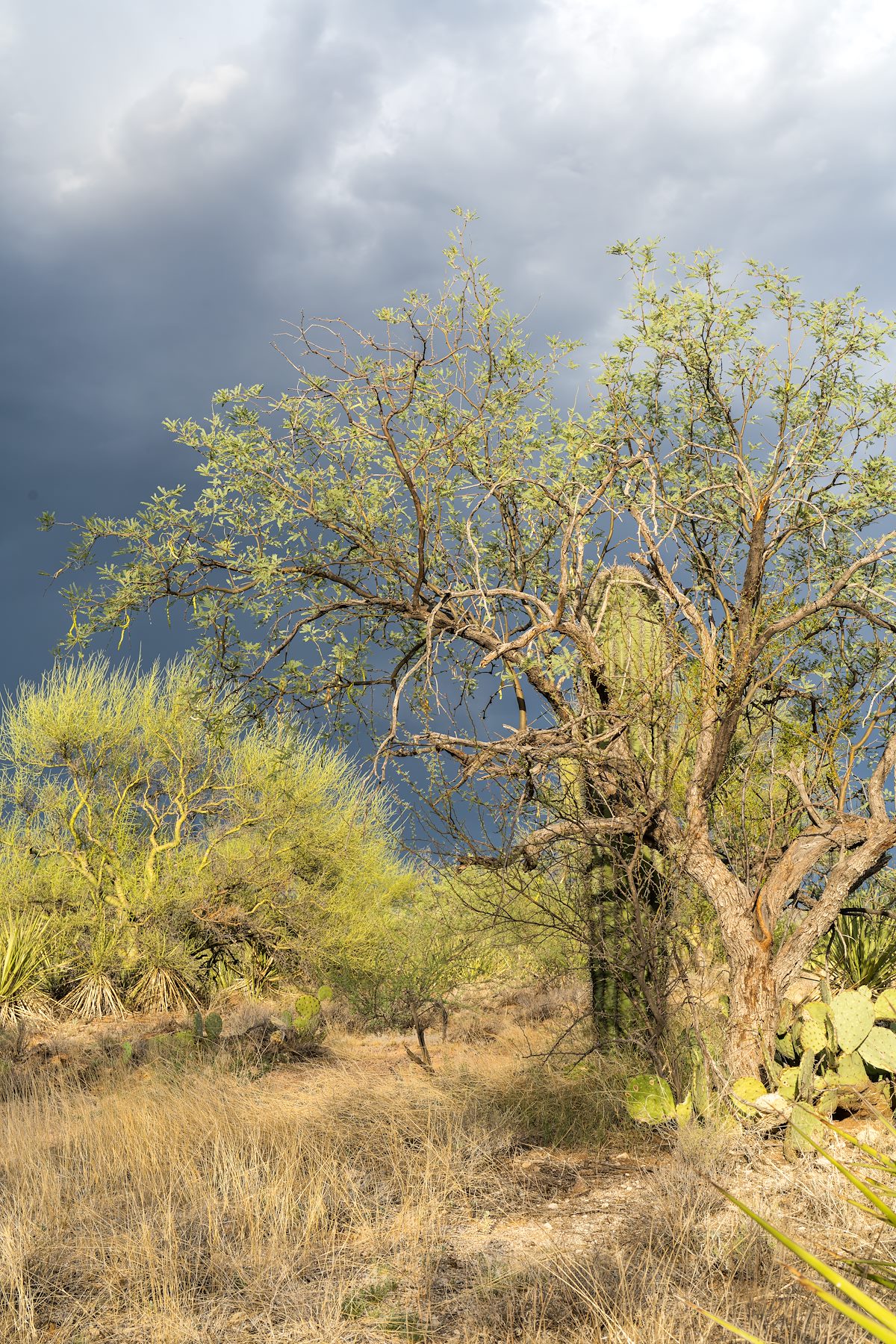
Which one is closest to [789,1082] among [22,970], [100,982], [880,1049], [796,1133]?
[796,1133]

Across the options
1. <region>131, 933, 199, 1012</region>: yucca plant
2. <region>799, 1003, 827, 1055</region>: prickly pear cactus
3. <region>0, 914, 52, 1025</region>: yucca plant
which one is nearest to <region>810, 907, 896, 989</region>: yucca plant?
<region>799, 1003, 827, 1055</region>: prickly pear cactus

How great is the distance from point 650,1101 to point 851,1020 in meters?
1.55

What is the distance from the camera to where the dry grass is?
399cm

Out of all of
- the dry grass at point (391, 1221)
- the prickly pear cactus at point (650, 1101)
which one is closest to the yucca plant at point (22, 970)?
the dry grass at point (391, 1221)

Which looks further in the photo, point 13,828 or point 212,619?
point 13,828

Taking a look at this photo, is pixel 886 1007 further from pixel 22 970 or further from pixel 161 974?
pixel 22 970

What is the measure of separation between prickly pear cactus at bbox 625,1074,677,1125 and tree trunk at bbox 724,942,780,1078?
56 centimetres

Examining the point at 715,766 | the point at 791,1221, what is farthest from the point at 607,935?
the point at 791,1221

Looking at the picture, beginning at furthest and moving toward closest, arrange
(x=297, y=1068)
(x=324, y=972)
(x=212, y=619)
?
(x=324, y=972)
(x=297, y=1068)
(x=212, y=619)

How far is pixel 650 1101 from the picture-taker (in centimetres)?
670

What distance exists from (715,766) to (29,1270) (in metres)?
5.13

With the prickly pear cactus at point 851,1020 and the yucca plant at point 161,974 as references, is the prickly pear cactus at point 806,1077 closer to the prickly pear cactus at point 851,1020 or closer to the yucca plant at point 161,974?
the prickly pear cactus at point 851,1020

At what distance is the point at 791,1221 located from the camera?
488cm

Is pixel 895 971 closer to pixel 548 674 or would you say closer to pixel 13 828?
pixel 548 674
